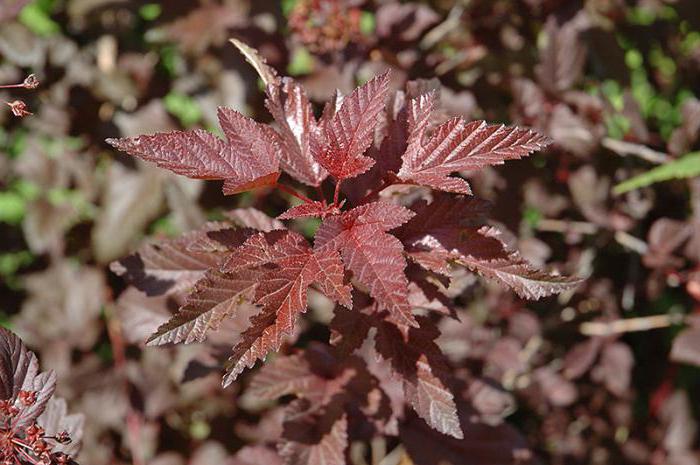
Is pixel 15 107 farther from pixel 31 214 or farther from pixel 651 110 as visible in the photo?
pixel 651 110

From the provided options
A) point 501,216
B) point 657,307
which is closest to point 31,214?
point 501,216

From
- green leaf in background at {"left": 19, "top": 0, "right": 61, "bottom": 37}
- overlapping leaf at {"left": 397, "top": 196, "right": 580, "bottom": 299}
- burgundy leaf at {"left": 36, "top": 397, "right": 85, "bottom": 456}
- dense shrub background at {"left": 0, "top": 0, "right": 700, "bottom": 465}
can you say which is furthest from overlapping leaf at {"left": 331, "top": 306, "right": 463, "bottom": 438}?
green leaf in background at {"left": 19, "top": 0, "right": 61, "bottom": 37}

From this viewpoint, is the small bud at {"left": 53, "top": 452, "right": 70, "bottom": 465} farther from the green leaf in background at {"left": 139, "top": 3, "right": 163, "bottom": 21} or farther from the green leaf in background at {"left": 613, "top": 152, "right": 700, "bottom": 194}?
the green leaf in background at {"left": 139, "top": 3, "right": 163, "bottom": 21}

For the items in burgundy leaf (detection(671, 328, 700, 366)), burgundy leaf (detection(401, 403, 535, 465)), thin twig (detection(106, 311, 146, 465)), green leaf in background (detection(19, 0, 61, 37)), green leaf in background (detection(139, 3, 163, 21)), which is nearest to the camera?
burgundy leaf (detection(401, 403, 535, 465))

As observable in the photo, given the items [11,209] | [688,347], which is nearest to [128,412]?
[11,209]

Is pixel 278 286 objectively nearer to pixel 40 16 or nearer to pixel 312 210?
pixel 312 210

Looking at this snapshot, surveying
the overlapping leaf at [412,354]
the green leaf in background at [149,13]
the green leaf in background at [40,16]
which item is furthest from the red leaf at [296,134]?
the green leaf in background at [40,16]

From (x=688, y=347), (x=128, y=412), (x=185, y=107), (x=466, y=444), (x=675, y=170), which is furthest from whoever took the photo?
(x=185, y=107)
